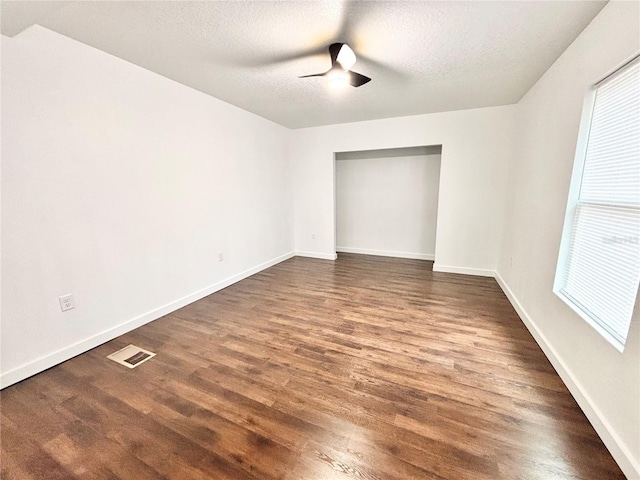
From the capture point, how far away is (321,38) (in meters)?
1.95

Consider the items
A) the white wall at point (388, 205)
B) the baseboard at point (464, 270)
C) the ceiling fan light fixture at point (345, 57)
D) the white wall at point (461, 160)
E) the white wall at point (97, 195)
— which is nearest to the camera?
the white wall at point (97, 195)

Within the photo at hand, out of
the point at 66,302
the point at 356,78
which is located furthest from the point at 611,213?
the point at 66,302

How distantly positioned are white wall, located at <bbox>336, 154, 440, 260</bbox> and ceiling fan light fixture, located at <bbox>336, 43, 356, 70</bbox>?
10.4ft

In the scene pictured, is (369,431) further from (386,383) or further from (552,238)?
(552,238)

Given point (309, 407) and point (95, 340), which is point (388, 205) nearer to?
point (309, 407)

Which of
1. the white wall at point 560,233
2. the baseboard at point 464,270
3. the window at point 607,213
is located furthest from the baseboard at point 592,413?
the baseboard at point 464,270

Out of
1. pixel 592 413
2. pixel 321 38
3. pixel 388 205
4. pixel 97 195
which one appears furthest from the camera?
pixel 388 205

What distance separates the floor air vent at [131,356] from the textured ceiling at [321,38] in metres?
2.41

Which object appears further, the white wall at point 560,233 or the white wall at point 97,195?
the white wall at point 97,195

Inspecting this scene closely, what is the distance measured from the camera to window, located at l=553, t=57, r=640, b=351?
1335 mm

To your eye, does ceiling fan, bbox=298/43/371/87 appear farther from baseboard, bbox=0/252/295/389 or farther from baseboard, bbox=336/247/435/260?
baseboard, bbox=336/247/435/260

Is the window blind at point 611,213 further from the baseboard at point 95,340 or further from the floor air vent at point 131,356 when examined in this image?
the baseboard at point 95,340

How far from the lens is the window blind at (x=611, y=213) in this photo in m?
1.33

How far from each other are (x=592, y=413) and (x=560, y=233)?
4.02 ft
